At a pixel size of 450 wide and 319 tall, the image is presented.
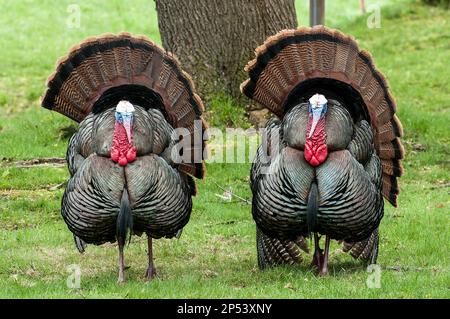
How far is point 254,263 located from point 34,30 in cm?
1228

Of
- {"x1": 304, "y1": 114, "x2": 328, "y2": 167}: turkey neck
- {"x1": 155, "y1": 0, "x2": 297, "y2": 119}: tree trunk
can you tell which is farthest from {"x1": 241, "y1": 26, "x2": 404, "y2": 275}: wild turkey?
{"x1": 155, "y1": 0, "x2": 297, "y2": 119}: tree trunk

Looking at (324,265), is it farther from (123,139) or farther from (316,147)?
(123,139)

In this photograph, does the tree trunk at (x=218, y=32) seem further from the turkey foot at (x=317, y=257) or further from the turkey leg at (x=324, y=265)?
the turkey leg at (x=324, y=265)

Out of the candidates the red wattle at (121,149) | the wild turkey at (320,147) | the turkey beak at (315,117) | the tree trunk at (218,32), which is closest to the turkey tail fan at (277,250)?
the wild turkey at (320,147)

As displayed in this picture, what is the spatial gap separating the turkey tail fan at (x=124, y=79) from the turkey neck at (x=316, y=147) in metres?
1.07

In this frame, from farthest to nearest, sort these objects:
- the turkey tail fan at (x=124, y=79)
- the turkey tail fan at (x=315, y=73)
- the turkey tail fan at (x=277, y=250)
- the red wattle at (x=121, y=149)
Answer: the turkey tail fan at (x=277, y=250)
the turkey tail fan at (x=124, y=79)
the turkey tail fan at (x=315, y=73)
the red wattle at (x=121, y=149)

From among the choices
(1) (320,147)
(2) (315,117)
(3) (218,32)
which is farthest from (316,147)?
(3) (218,32)

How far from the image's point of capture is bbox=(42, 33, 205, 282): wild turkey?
638 cm

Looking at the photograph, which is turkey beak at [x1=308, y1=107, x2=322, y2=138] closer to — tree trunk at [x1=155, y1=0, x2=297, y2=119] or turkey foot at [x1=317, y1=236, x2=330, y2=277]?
turkey foot at [x1=317, y1=236, x2=330, y2=277]

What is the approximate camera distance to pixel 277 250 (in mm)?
7305

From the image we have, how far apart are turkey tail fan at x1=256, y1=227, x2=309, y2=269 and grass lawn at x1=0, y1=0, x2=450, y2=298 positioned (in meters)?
0.11

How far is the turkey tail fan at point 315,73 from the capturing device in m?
6.87

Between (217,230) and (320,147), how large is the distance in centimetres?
225
